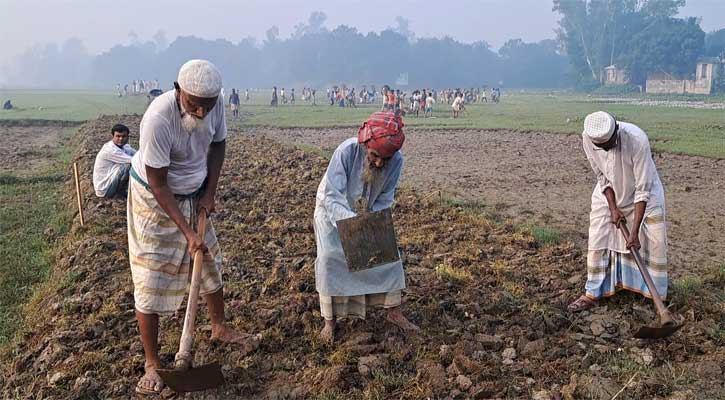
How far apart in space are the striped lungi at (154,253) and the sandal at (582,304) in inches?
113

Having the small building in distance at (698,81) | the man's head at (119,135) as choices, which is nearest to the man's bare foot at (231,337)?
the man's head at (119,135)

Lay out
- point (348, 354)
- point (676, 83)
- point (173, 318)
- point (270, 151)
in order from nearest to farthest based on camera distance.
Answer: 1. point (348, 354)
2. point (173, 318)
3. point (270, 151)
4. point (676, 83)

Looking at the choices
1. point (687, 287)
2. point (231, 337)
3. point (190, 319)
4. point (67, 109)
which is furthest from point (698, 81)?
point (190, 319)

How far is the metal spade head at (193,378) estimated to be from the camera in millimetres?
3195

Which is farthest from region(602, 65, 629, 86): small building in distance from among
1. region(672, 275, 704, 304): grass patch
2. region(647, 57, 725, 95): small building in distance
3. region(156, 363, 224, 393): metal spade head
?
region(156, 363, 224, 393): metal spade head

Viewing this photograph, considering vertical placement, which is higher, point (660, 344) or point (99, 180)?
point (99, 180)

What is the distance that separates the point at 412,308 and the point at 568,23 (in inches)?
3262

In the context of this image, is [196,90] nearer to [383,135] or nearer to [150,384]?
[383,135]

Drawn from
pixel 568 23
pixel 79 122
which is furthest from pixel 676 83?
pixel 79 122

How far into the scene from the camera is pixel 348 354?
12.6 feet

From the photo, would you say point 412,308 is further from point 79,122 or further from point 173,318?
point 79,122

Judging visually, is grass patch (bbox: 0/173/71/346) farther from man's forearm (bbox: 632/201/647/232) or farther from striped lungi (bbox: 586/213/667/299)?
man's forearm (bbox: 632/201/647/232)

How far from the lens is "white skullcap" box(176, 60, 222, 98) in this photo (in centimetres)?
309

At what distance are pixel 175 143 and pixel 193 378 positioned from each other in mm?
1241
